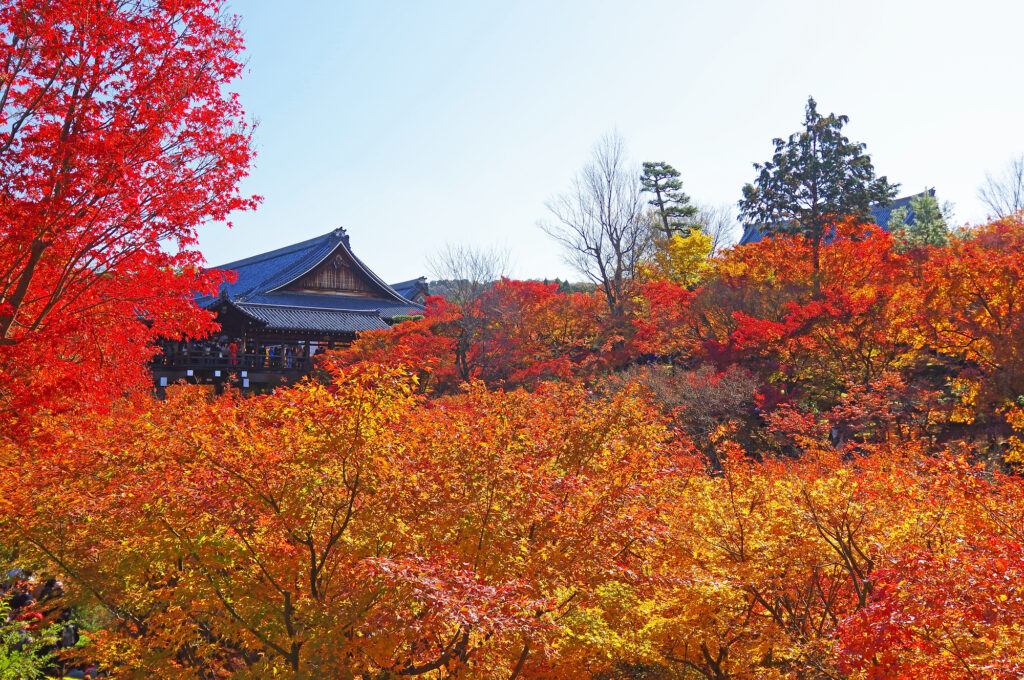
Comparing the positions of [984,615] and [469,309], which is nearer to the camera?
[984,615]

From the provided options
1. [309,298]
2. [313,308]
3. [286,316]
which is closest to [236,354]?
[286,316]

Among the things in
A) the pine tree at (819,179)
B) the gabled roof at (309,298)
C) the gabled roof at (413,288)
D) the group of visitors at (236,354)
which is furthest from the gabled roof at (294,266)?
the pine tree at (819,179)

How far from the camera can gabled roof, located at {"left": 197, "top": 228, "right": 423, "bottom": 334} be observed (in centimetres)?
3516

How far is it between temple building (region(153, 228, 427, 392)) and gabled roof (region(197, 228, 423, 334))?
0.16 feet

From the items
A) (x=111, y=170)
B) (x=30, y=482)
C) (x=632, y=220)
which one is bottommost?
(x=30, y=482)

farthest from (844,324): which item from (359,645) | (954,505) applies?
(359,645)

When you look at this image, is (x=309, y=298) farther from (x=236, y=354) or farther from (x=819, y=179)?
(x=819, y=179)

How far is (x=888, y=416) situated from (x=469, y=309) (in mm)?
18434

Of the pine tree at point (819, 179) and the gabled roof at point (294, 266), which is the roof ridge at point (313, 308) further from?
the pine tree at point (819, 179)

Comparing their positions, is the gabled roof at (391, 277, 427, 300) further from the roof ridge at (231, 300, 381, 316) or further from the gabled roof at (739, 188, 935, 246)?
the gabled roof at (739, 188, 935, 246)

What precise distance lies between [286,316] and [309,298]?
4.04m

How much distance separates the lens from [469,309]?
31.8 m

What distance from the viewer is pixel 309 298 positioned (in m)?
39.4

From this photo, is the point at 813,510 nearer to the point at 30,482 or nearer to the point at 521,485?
the point at 521,485
